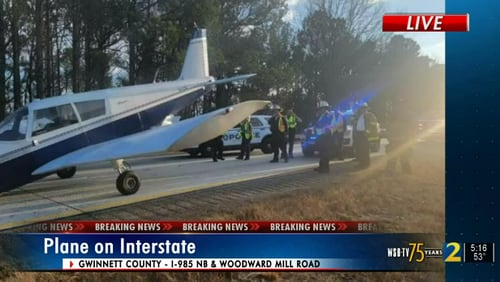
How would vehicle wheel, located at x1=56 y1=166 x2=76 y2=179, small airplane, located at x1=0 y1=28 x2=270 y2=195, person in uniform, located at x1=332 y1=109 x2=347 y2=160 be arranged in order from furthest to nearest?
1. vehicle wheel, located at x1=56 y1=166 x2=76 y2=179
2. small airplane, located at x1=0 y1=28 x2=270 y2=195
3. person in uniform, located at x1=332 y1=109 x2=347 y2=160

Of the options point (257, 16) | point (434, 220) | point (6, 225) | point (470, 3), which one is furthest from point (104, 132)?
point (470, 3)

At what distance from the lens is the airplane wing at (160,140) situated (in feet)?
7.47

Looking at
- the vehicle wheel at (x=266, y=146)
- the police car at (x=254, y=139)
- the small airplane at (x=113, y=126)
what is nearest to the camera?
the small airplane at (x=113, y=126)

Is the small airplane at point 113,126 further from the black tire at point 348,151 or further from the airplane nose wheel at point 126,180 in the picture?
the black tire at point 348,151

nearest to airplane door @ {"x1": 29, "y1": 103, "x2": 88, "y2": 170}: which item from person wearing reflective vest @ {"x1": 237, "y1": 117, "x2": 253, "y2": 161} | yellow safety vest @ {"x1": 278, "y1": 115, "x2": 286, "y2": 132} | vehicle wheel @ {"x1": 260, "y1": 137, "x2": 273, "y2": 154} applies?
person wearing reflective vest @ {"x1": 237, "y1": 117, "x2": 253, "y2": 161}

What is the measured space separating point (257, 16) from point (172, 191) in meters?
1.19

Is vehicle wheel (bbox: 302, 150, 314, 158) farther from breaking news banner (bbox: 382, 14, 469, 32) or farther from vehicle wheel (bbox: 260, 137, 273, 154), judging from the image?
breaking news banner (bbox: 382, 14, 469, 32)

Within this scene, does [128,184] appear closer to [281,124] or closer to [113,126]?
[113,126]

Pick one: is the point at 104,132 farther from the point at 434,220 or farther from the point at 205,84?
the point at 434,220

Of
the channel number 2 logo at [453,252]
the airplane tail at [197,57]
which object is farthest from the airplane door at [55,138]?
the channel number 2 logo at [453,252]

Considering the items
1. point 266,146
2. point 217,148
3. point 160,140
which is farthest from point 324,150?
point 160,140

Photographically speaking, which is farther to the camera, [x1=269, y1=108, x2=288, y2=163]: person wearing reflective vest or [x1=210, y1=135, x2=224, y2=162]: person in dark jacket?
[x1=210, y1=135, x2=224, y2=162]: person in dark jacket

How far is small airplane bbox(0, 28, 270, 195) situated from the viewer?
2262 mm

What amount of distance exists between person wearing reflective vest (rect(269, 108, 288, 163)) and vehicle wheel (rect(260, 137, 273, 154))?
0.15 feet
